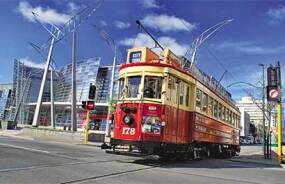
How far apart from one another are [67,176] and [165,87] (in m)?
5.38

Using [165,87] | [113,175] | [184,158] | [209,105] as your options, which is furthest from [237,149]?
[113,175]

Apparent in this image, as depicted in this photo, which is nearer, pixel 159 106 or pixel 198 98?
pixel 159 106

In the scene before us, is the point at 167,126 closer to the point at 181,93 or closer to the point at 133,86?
the point at 181,93

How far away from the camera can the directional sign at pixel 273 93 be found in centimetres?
1773

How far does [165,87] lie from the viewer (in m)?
12.9

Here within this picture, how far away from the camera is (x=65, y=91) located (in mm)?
94188

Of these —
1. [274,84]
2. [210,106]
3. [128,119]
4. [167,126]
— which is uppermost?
[274,84]

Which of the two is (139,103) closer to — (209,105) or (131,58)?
(131,58)

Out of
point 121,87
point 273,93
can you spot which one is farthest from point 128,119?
point 273,93

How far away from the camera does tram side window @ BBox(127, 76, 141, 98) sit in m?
13.0

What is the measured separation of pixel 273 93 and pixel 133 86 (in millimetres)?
8257

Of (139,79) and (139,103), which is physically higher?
(139,79)

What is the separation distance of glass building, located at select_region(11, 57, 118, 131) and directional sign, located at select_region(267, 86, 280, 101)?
61.4 metres

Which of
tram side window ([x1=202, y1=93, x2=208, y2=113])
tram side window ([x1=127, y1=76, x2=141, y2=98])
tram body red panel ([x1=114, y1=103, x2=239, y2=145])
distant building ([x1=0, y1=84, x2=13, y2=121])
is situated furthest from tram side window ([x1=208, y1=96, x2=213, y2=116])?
distant building ([x1=0, y1=84, x2=13, y2=121])
